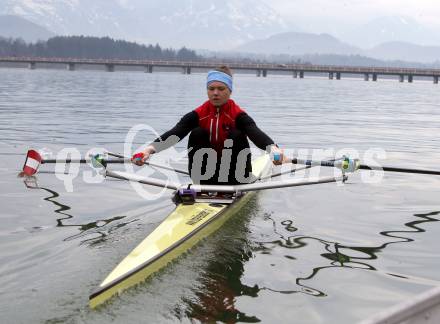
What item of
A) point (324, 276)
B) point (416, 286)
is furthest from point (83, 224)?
point (416, 286)

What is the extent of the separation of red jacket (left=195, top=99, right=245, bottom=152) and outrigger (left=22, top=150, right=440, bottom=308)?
3.25ft

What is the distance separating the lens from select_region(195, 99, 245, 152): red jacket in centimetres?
1045

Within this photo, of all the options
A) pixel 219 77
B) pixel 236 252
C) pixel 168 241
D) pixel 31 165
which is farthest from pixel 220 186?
pixel 31 165

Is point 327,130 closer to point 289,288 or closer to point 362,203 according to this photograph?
point 362,203

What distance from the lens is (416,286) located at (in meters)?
7.70

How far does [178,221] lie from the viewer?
8516 millimetres

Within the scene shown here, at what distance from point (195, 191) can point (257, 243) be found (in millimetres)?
1352

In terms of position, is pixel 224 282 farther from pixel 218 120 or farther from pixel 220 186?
pixel 218 120

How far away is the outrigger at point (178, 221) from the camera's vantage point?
21.6 feet

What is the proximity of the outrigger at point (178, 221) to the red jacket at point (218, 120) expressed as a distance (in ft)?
3.25

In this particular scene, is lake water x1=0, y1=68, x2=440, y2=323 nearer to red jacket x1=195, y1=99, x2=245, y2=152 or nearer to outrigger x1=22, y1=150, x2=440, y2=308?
outrigger x1=22, y1=150, x2=440, y2=308

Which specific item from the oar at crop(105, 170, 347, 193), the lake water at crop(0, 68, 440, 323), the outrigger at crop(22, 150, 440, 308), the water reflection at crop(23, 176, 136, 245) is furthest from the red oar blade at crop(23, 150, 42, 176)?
the oar at crop(105, 170, 347, 193)

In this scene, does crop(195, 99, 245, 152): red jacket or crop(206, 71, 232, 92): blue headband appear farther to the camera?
crop(195, 99, 245, 152): red jacket

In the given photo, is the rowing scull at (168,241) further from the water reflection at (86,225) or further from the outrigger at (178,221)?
the water reflection at (86,225)
